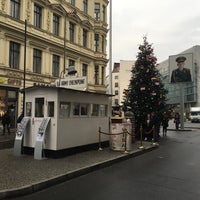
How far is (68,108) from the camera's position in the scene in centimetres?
1084

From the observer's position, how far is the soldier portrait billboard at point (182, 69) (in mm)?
29688

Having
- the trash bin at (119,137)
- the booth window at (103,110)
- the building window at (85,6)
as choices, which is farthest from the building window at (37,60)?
the trash bin at (119,137)

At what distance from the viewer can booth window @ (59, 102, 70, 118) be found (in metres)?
10.5

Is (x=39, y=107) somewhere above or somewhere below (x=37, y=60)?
below

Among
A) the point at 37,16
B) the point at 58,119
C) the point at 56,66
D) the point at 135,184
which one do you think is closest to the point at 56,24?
the point at 37,16

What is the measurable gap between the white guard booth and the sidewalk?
0.58 m

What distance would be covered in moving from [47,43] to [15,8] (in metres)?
4.45

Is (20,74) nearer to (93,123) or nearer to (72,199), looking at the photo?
(93,123)

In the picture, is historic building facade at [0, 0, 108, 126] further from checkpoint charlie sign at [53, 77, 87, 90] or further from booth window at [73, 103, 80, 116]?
booth window at [73, 103, 80, 116]

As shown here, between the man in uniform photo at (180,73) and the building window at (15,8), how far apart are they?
1710 centimetres

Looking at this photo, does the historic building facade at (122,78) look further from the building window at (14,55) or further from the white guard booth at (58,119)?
the white guard booth at (58,119)

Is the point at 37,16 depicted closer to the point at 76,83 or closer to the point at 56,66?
the point at 56,66

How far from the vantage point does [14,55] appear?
2380 cm

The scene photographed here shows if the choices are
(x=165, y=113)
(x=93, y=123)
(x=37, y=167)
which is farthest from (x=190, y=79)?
(x=37, y=167)
